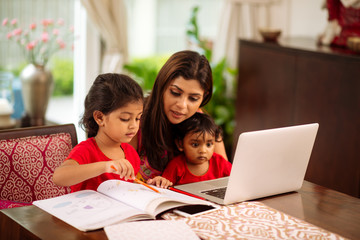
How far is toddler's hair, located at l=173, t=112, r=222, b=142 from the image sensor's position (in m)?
2.05

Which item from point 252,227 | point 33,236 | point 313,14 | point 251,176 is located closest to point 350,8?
point 313,14

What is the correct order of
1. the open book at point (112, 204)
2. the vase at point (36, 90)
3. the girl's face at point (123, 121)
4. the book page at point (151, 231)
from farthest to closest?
1. the vase at point (36, 90)
2. the girl's face at point (123, 121)
3. the open book at point (112, 204)
4. the book page at point (151, 231)

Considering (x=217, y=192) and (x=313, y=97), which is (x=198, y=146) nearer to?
(x=217, y=192)

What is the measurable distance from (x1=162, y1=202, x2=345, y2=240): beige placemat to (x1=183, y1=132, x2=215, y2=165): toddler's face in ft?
1.47

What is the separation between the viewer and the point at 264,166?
1.70m

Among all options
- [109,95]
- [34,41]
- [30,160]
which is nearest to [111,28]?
[34,41]

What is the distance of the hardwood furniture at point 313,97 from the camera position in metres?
3.02

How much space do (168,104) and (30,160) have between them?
60 centimetres

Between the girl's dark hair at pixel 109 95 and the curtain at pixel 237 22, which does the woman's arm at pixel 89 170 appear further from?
the curtain at pixel 237 22

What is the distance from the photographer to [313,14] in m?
4.07

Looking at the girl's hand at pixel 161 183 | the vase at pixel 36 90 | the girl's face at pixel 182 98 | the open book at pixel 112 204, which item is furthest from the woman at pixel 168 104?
the vase at pixel 36 90

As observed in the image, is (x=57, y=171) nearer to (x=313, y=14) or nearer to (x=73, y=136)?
(x=73, y=136)

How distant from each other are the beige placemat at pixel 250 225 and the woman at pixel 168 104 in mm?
585

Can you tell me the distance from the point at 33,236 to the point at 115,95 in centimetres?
57
